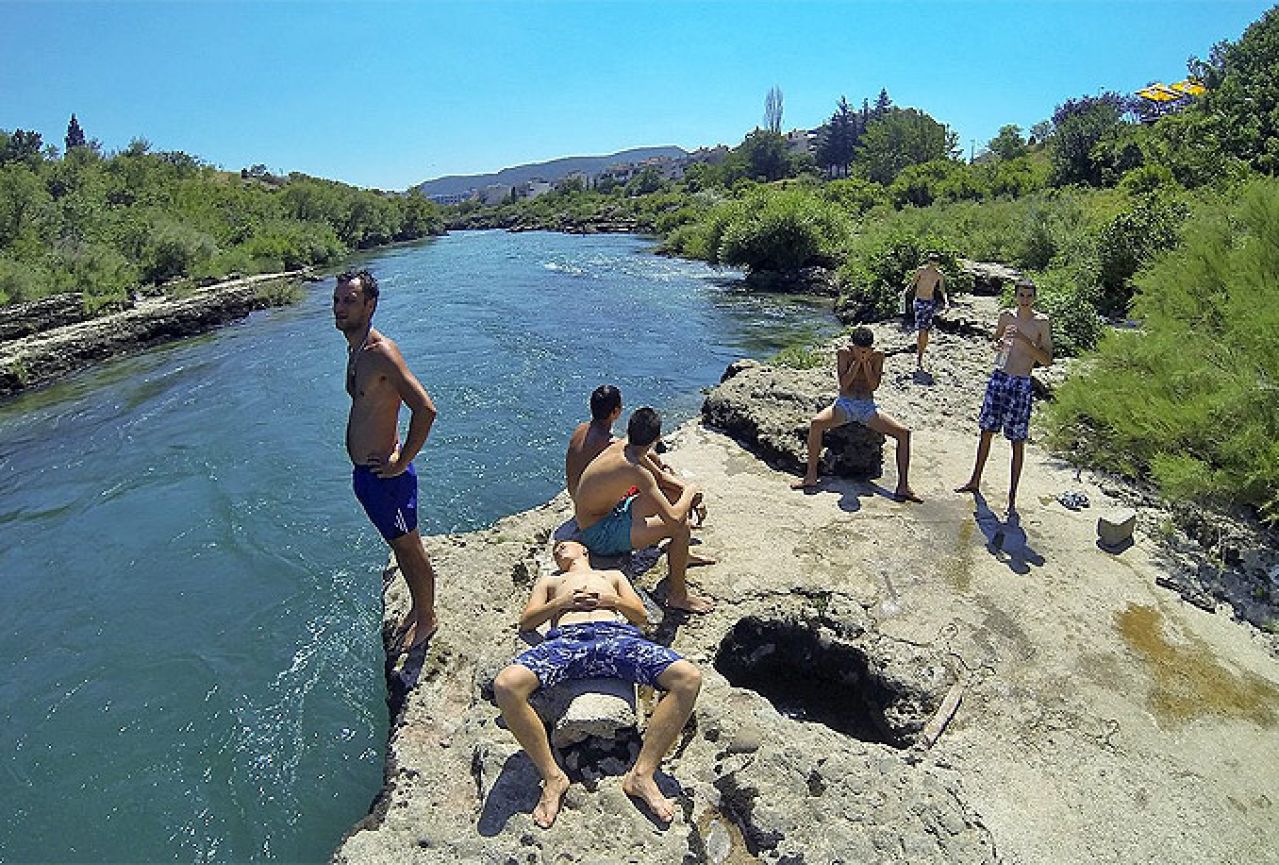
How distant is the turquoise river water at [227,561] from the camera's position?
495 cm

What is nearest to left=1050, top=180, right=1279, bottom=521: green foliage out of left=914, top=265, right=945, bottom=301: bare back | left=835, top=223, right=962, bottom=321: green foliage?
left=914, top=265, right=945, bottom=301: bare back

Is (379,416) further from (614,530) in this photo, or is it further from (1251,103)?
(1251,103)

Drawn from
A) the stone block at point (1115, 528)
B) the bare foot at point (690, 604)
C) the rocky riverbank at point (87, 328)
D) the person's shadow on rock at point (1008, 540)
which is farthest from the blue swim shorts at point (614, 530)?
the rocky riverbank at point (87, 328)

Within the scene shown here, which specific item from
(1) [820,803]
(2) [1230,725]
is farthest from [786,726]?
(2) [1230,725]

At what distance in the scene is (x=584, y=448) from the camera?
5797 millimetres

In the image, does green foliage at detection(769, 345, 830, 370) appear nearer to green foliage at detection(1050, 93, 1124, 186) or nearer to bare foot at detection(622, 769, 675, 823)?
bare foot at detection(622, 769, 675, 823)

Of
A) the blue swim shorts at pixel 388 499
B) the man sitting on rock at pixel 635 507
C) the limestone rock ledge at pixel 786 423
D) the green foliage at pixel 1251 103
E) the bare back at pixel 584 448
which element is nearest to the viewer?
the blue swim shorts at pixel 388 499

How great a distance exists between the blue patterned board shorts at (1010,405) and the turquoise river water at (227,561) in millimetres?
4958

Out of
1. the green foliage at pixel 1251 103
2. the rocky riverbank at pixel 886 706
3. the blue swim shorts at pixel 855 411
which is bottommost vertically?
the rocky riverbank at pixel 886 706

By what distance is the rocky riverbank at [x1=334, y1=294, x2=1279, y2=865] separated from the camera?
352 centimetres

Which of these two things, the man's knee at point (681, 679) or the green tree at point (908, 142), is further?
the green tree at point (908, 142)

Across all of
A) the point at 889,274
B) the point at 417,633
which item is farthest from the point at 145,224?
the point at 417,633

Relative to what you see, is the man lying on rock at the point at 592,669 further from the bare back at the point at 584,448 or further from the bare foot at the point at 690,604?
the bare back at the point at 584,448

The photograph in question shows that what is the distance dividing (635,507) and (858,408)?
2894 millimetres
